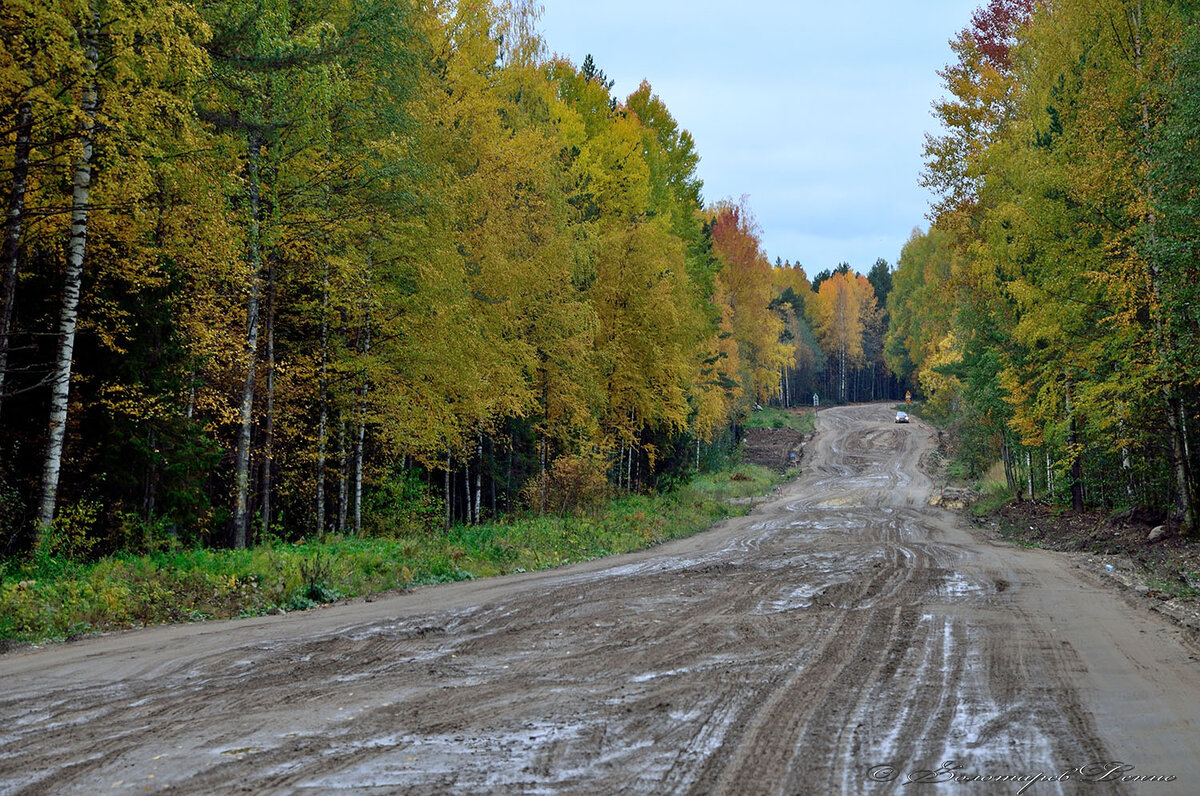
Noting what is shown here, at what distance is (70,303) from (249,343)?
353 cm

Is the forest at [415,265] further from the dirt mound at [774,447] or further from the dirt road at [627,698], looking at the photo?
the dirt mound at [774,447]

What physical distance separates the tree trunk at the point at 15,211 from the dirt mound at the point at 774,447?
44.9 metres

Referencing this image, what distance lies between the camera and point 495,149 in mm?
18344

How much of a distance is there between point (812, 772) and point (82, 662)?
684 cm

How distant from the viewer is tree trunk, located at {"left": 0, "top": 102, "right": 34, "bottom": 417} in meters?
9.67

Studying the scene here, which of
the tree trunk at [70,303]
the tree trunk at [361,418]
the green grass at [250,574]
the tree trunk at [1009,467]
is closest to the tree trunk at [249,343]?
the green grass at [250,574]

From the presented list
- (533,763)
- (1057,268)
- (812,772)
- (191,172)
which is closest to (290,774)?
(533,763)

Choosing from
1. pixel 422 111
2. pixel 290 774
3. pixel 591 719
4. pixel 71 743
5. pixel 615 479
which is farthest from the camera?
pixel 615 479

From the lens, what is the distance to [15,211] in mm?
9672

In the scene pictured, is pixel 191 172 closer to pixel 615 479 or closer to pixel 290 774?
pixel 290 774

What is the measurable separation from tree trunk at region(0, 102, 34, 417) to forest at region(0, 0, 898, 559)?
0.05m

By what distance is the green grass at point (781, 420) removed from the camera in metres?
65.1

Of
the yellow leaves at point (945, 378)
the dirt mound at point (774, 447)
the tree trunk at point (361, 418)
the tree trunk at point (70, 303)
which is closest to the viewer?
the tree trunk at point (70, 303)

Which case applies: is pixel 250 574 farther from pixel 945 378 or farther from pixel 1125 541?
pixel 945 378
